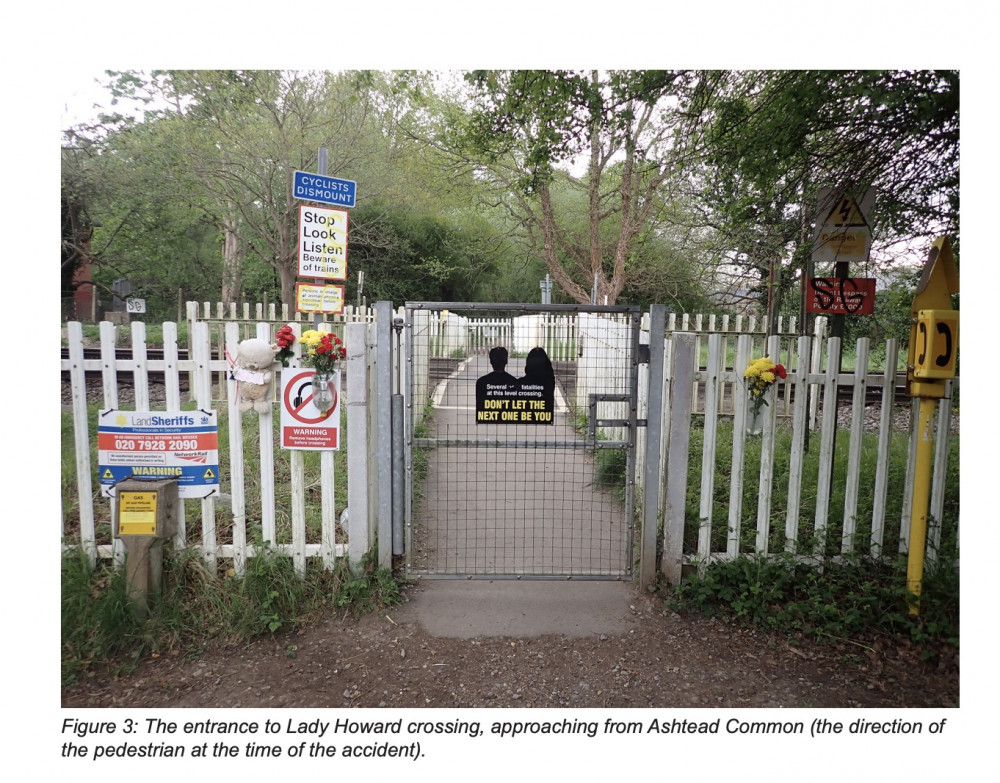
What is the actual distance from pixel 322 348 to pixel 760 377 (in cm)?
270

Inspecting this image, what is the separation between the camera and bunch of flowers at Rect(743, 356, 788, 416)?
3627 millimetres

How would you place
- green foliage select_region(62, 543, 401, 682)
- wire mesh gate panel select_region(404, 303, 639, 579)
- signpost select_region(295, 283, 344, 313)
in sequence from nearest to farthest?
green foliage select_region(62, 543, 401, 682) → wire mesh gate panel select_region(404, 303, 639, 579) → signpost select_region(295, 283, 344, 313)

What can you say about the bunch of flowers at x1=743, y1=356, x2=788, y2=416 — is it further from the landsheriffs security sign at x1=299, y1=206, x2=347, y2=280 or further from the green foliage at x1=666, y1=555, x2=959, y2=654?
the landsheriffs security sign at x1=299, y1=206, x2=347, y2=280

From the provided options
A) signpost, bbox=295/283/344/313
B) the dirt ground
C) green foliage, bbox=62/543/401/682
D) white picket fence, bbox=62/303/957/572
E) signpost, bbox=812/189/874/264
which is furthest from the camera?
signpost, bbox=295/283/344/313

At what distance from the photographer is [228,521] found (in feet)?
14.3

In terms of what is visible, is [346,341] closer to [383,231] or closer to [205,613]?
[205,613]

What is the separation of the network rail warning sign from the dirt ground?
3.33 ft

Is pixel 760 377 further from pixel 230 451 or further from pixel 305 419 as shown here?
pixel 230 451

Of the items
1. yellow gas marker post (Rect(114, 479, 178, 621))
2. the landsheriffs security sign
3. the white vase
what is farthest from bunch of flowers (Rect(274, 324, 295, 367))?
the landsheriffs security sign

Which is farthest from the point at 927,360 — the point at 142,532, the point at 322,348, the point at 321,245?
the point at 321,245

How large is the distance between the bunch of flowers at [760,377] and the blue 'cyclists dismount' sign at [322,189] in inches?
141

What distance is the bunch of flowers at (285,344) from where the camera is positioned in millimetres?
3561

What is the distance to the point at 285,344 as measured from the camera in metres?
3.59

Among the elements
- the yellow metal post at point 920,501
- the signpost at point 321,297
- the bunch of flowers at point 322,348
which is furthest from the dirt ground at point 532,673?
the signpost at point 321,297
